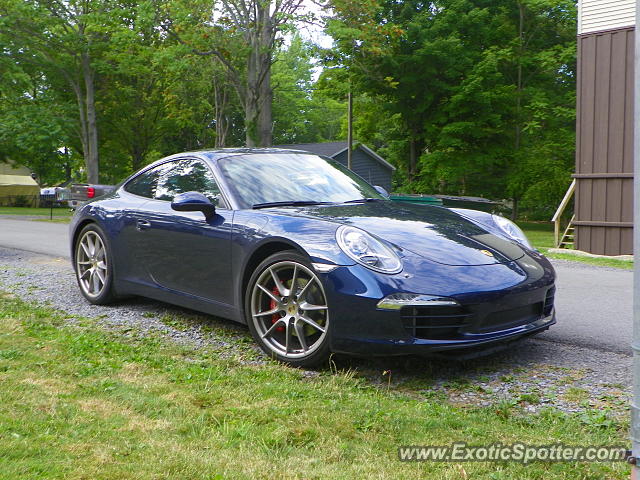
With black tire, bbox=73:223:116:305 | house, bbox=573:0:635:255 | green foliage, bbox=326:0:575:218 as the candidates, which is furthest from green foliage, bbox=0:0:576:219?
black tire, bbox=73:223:116:305

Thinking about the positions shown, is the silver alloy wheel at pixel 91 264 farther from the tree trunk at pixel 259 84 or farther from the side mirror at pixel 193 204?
the tree trunk at pixel 259 84

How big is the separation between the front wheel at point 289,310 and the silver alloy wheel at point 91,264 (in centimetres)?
217

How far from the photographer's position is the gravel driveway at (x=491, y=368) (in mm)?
3547

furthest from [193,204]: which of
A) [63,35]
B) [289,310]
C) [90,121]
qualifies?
[90,121]

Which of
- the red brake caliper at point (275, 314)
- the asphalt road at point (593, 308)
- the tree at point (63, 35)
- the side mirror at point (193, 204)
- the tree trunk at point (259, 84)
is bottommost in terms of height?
the asphalt road at point (593, 308)

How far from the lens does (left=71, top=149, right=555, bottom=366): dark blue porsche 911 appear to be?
12.3ft

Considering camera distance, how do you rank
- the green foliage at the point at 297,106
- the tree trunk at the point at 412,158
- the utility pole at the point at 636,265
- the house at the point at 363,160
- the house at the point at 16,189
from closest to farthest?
the utility pole at the point at 636,265 → the tree trunk at the point at 412,158 → the house at the point at 363,160 → the house at the point at 16,189 → the green foliage at the point at 297,106

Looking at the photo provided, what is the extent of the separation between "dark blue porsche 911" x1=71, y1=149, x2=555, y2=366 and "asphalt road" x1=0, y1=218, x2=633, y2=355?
0.60m

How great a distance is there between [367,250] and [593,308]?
3061 millimetres

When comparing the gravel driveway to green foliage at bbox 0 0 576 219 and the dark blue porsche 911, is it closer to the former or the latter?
the dark blue porsche 911

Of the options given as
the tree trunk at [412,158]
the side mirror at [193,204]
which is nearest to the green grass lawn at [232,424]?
the side mirror at [193,204]

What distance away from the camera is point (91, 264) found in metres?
6.18

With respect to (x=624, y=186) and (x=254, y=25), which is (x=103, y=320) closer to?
(x=624, y=186)

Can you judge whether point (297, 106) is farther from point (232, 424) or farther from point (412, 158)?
point (232, 424)
